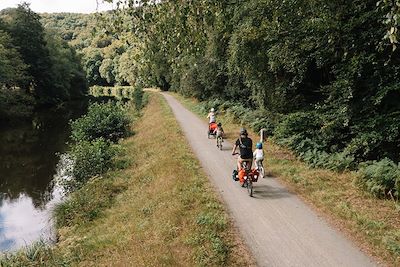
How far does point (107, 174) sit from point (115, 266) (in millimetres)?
11430

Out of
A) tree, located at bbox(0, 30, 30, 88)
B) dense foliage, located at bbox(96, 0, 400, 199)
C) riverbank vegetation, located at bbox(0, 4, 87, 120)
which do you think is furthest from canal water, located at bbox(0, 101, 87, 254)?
dense foliage, located at bbox(96, 0, 400, 199)

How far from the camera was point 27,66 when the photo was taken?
57.3 m

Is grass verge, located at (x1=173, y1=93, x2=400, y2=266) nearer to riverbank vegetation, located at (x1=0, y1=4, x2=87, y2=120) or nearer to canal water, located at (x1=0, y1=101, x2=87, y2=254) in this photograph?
canal water, located at (x1=0, y1=101, x2=87, y2=254)

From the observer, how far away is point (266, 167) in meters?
16.5

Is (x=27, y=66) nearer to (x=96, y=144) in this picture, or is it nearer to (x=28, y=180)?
(x=28, y=180)

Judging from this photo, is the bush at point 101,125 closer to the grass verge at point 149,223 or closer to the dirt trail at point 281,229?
the grass verge at point 149,223

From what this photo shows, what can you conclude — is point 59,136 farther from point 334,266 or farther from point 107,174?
point 334,266

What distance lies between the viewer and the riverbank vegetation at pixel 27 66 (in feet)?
167

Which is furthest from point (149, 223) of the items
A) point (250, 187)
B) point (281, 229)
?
point (281, 229)

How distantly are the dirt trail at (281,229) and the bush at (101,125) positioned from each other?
17104mm

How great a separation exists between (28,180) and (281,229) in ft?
60.6

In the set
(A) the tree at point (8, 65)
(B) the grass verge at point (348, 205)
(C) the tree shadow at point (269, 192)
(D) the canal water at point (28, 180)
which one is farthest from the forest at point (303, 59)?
(A) the tree at point (8, 65)

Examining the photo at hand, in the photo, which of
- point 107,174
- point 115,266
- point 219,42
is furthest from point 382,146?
point 219,42

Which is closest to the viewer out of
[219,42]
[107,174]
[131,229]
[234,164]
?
[131,229]
